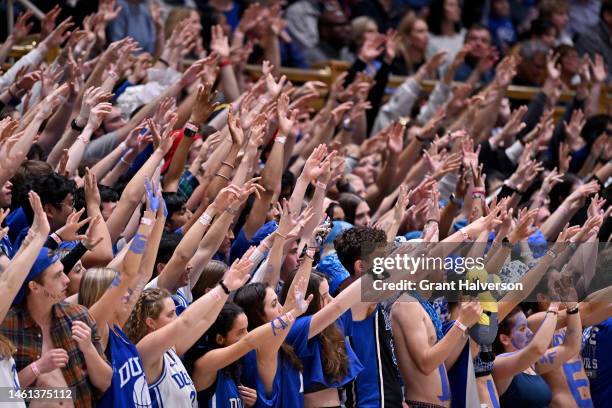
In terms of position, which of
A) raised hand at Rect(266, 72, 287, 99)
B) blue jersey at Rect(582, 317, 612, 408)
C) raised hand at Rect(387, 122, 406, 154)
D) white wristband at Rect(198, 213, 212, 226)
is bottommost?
blue jersey at Rect(582, 317, 612, 408)

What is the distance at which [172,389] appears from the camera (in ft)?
16.2

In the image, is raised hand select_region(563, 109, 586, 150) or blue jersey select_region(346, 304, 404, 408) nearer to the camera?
blue jersey select_region(346, 304, 404, 408)

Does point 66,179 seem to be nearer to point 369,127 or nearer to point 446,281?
point 446,281

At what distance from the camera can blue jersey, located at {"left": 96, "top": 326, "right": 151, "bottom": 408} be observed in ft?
15.6

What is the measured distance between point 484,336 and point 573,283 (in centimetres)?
85

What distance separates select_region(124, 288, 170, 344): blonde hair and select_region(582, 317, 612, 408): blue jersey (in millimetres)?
2903

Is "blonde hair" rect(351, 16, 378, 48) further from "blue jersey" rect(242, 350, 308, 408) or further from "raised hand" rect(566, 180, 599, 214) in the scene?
"blue jersey" rect(242, 350, 308, 408)

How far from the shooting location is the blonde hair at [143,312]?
5.04 m

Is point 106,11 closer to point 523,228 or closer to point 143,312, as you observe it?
point 523,228

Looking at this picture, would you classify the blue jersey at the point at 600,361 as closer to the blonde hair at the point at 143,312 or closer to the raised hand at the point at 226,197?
the raised hand at the point at 226,197

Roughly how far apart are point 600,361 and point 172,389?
294cm

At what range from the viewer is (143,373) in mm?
4836

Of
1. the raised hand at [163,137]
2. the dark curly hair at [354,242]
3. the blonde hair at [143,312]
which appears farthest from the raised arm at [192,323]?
the raised hand at [163,137]

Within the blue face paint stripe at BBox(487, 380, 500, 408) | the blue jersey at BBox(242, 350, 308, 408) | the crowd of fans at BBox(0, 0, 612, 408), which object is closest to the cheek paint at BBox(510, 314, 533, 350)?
the crowd of fans at BBox(0, 0, 612, 408)
